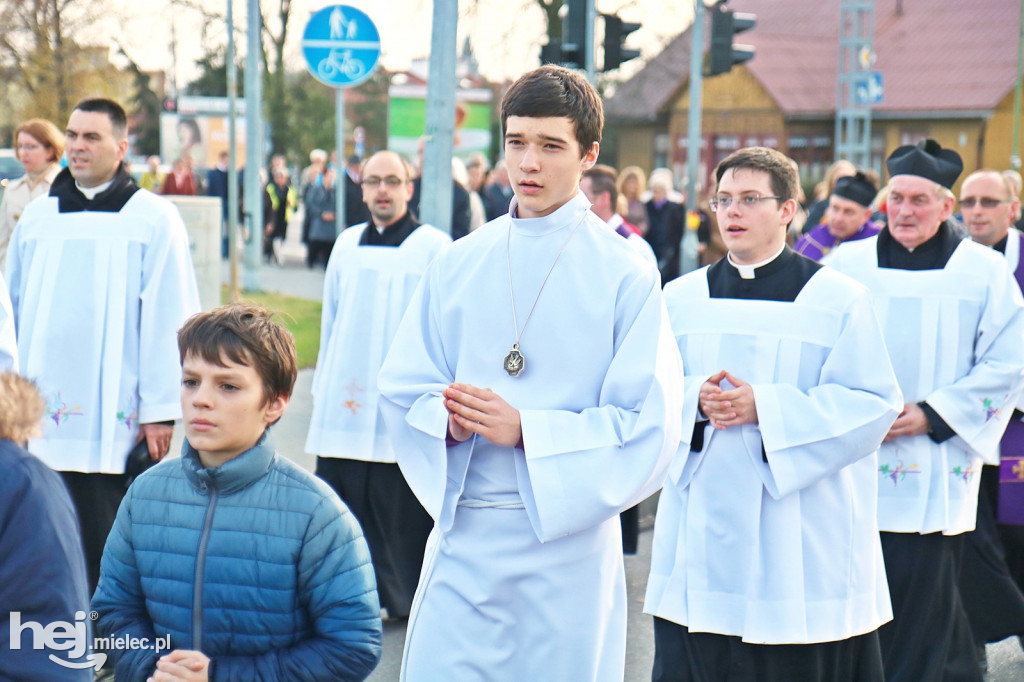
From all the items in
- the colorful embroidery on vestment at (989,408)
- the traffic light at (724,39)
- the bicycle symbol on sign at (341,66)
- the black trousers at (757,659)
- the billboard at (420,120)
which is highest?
the billboard at (420,120)

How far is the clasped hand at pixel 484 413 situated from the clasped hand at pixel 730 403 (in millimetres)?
1249

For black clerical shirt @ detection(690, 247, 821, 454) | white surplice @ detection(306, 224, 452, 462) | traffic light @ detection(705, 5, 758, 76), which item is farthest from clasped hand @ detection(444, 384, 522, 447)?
traffic light @ detection(705, 5, 758, 76)

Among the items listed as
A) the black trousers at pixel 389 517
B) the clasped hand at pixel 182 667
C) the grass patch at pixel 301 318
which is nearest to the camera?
the clasped hand at pixel 182 667

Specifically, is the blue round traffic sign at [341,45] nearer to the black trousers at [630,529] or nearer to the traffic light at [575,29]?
the traffic light at [575,29]

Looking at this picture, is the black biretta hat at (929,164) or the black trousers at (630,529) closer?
the black biretta hat at (929,164)

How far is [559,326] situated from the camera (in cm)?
333

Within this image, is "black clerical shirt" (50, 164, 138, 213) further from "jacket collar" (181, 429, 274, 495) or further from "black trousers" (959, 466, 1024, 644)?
"black trousers" (959, 466, 1024, 644)

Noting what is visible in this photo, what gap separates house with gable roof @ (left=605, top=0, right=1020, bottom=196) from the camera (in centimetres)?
4553

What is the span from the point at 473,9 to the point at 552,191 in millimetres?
25107

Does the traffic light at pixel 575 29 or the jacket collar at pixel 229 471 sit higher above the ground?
the traffic light at pixel 575 29

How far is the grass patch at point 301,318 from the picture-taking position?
13.3 meters

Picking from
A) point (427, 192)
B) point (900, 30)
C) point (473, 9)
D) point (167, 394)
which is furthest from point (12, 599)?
point (900, 30)

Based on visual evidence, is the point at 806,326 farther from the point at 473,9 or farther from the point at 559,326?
the point at 473,9

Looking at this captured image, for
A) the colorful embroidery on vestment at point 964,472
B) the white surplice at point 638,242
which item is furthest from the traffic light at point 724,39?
the colorful embroidery on vestment at point 964,472
